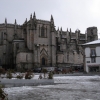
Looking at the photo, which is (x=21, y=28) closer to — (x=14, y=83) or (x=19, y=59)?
(x=19, y=59)

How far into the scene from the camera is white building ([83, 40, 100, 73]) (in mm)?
45219

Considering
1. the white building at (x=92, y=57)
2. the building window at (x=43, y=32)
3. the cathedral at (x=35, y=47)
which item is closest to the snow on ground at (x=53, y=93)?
the white building at (x=92, y=57)

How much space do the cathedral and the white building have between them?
14.6 meters

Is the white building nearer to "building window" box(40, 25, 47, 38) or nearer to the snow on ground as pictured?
"building window" box(40, 25, 47, 38)

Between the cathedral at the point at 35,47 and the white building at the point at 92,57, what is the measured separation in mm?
14589

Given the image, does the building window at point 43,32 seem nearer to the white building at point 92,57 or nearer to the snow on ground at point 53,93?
the white building at point 92,57

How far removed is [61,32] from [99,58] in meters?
26.2

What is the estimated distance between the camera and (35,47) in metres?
56.7

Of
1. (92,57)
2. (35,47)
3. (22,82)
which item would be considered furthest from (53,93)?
(35,47)

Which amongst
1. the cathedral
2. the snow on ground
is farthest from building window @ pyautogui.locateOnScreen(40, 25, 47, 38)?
the snow on ground

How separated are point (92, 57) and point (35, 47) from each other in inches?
675

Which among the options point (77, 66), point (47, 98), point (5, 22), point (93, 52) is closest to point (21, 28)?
point (5, 22)

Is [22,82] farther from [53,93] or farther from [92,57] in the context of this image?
[92,57]

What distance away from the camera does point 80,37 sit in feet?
239
